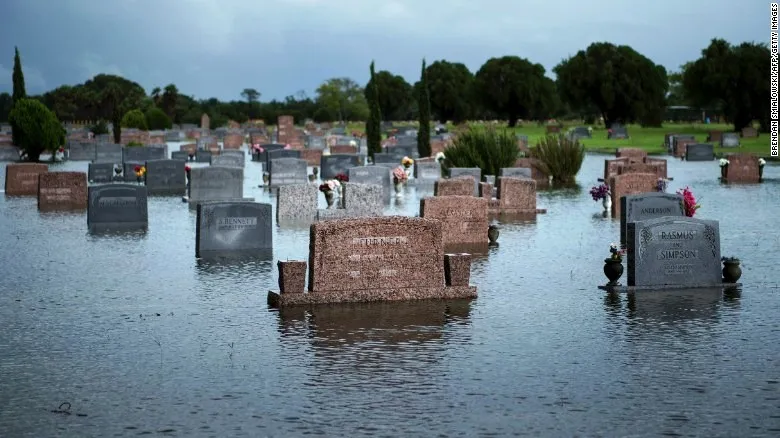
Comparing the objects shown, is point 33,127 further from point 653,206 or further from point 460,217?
point 653,206

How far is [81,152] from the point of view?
230 ft

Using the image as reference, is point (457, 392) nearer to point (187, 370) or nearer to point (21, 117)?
point (187, 370)

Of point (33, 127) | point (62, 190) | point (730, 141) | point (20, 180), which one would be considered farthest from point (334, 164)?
point (730, 141)

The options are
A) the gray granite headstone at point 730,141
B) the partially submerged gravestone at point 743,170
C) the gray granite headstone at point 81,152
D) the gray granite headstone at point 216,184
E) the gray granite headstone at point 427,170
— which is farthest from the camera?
the gray granite headstone at point 730,141

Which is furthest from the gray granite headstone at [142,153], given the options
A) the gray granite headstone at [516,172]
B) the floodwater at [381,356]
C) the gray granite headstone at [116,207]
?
the floodwater at [381,356]

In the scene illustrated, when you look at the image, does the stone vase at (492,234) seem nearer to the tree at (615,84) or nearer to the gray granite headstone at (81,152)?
the gray granite headstone at (81,152)

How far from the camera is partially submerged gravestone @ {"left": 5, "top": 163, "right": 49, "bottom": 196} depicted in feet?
141

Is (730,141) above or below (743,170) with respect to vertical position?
above

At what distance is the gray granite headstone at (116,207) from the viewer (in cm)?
3133

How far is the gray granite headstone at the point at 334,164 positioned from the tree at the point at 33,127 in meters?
19.6

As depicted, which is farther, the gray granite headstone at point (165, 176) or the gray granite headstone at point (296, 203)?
the gray granite headstone at point (165, 176)

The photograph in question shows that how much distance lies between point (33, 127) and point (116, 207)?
35.3m

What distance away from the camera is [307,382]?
45.1ft

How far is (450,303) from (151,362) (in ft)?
17.4
